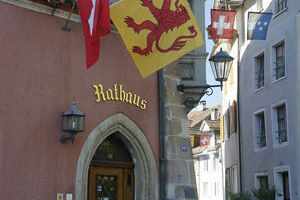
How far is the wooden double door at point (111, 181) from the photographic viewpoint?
10.7 metres

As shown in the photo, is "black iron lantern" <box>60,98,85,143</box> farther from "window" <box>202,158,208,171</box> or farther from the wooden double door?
"window" <box>202,158,208,171</box>

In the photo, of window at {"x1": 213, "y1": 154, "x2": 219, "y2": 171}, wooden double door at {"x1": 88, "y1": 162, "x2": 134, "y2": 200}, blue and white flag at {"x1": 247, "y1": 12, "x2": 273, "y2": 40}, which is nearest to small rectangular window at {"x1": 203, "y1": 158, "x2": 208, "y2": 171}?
window at {"x1": 213, "y1": 154, "x2": 219, "y2": 171}

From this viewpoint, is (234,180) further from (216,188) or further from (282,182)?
(216,188)

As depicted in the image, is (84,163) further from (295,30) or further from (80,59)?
(295,30)

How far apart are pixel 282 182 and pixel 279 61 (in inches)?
168

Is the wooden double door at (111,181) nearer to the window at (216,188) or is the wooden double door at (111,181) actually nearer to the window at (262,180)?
the window at (262,180)

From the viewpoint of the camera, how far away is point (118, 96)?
1072 cm

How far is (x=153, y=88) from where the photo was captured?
11469 mm

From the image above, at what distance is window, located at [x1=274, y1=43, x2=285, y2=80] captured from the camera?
18094 mm

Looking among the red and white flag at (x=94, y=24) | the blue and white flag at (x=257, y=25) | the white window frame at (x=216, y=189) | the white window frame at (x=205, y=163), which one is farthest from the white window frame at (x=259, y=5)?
the white window frame at (x=205, y=163)

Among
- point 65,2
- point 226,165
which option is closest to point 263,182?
point 226,165

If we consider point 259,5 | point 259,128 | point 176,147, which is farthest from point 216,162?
point 176,147

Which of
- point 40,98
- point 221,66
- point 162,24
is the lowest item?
point 40,98

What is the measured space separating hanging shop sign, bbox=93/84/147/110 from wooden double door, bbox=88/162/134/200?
1.37 m
